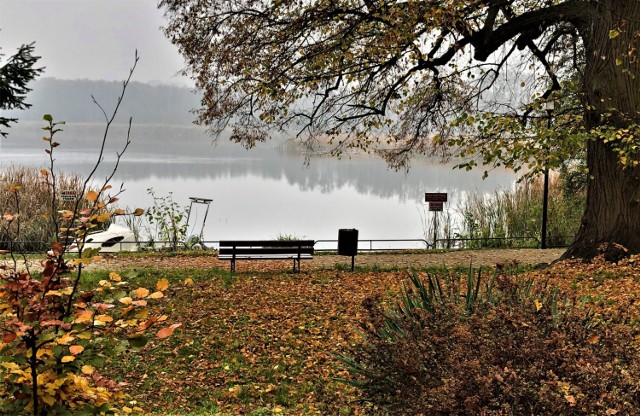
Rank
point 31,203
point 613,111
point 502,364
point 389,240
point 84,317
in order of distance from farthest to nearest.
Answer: point 31,203
point 389,240
point 613,111
point 502,364
point 84,317

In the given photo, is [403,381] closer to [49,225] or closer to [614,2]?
[614,2]

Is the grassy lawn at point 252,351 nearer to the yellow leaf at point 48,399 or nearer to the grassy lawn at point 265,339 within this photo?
the grassy lawn at point 265,339

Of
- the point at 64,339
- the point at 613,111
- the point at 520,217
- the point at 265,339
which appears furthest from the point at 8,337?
the point at 520,217

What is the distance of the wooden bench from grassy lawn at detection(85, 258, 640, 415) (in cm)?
36

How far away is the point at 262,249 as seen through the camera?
10.7 meters

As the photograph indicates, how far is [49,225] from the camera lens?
16.5 metres

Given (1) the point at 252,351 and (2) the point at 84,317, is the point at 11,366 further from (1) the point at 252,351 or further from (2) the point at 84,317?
(1) the point at 252,351

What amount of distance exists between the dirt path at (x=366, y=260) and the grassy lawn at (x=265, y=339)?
59.0 inches

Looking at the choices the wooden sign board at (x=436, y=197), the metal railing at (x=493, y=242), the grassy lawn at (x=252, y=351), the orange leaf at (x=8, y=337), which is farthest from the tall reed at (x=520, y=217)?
the orange leaf at (x=8, y=337)

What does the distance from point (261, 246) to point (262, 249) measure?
0.19 feet

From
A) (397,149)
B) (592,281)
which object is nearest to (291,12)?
(397,149)

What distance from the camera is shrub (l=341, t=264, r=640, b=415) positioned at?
3146 millimetres

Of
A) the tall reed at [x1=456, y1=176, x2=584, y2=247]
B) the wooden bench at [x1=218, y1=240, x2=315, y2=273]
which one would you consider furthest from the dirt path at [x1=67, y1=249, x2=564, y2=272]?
the tall reed at [x1=456, y1=176, x2=584, y2=247]

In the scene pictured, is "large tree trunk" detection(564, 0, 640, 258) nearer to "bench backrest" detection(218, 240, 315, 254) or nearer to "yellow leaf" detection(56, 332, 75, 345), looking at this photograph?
"bench backrest" detection(218, 240, 315, 254)
